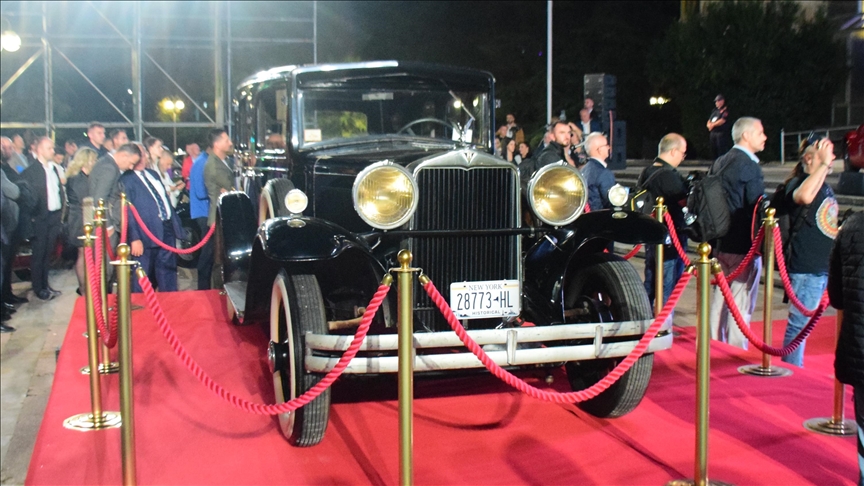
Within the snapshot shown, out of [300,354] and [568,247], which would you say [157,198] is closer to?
[300,354]

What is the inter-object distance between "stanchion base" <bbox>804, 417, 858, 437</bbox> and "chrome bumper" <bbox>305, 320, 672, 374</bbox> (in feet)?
3.02

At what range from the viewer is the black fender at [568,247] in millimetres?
4223

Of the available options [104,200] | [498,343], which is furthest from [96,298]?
[104,200]

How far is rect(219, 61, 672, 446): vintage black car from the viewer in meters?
3.72

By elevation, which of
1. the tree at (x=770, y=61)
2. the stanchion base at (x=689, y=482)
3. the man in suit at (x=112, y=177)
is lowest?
the stanchion base at (x=689, y=482)

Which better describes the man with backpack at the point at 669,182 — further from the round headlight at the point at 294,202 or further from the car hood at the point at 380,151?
the round headlight at the point at 294,202

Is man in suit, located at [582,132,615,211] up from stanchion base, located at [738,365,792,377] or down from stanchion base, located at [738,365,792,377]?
up

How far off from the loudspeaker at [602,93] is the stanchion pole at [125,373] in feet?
57.3

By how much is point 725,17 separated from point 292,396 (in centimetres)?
2303

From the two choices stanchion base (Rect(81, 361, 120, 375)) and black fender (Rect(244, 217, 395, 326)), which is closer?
black fender (Rect(244, 217, 395, 326))

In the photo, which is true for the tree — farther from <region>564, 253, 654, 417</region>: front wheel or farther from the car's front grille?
the car's front grille

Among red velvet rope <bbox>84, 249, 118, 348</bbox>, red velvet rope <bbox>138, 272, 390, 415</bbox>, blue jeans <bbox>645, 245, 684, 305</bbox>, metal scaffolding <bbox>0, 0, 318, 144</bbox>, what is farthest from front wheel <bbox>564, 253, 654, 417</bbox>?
metal scaffolding <bbox>0, 0, 318, 144</bbox>

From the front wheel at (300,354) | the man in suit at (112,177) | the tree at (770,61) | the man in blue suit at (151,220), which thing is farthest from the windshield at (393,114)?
the tree at (770,61)

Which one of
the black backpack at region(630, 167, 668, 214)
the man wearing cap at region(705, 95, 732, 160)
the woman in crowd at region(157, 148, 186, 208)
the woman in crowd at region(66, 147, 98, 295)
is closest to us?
the black backpack at region(630, 167, 668, 214)
